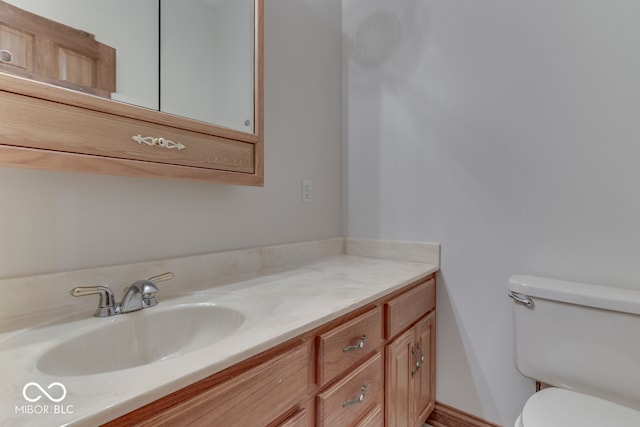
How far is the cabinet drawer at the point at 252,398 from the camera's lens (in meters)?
0.52

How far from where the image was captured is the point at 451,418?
56.8 inches

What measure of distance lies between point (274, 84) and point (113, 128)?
79 cm

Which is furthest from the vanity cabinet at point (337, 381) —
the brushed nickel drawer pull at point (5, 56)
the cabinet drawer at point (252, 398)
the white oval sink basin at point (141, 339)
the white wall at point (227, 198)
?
the brushed nickel drawer pull at point (5, 56)

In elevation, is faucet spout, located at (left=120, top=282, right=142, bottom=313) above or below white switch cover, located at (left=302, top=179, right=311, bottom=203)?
below

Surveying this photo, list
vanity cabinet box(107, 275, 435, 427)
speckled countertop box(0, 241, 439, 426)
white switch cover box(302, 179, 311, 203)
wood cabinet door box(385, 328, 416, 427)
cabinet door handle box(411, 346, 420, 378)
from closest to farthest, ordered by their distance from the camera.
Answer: speckled countertop box(0, 241, 439, 426) < vanity cabinet box(107, 275, 435, 427) < wood cabinet door box(385, 328, 416, 427) < cabinet door handle box(411, 346, 420, 378) < white switch cover box(302, 179, 311, 203)

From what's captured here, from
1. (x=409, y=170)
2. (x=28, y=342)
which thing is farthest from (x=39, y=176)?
(x=409, y=170)

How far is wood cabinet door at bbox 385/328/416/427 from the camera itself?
1.10 m

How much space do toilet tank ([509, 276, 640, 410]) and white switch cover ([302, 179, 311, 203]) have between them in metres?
0.97

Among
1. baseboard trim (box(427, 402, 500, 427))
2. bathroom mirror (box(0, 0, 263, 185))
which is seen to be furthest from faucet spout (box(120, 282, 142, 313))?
baseboard trim (box(427, 402, 500, 427))

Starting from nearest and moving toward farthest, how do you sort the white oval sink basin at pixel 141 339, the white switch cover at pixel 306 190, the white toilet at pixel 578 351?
the white oval sink basin at pixel 141 339
the white toilet at pixel 578 351
the white switch cover at pixel 306 190

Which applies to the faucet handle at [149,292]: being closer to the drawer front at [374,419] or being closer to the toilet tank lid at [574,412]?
the drawer front at [374,419]

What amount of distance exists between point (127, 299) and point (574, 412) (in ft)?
4.34

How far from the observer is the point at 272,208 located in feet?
4.66

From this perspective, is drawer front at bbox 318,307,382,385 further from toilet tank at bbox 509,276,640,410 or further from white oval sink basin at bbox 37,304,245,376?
toilet tank at bbox 509,276,640,410
